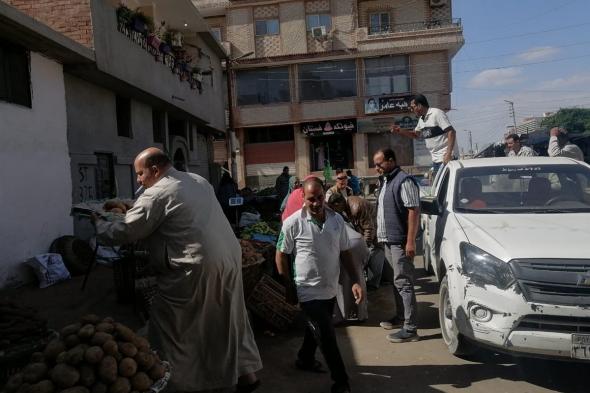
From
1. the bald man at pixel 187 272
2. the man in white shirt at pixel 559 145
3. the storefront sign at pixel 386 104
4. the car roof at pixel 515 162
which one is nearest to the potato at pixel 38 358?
the bald man at pixel 187 272

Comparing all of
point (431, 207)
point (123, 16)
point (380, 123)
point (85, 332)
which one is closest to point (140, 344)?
point (85, 332)

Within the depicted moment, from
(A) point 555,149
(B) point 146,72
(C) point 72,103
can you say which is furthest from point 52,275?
(A) point 555,149

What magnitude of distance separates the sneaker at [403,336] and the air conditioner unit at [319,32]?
2800cm

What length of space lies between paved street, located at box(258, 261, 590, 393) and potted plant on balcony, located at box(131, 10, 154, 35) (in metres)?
8.94

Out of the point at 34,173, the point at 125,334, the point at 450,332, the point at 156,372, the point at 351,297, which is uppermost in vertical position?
the point at 34,173

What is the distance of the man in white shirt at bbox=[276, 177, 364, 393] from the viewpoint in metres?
3.82

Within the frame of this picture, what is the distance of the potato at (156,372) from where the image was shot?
2896 mm

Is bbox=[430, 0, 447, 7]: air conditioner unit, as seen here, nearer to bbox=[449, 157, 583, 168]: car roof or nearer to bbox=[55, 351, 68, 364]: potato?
bbox=[449, 157, 583, 168]: car roof

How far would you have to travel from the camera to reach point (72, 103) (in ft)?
30.9

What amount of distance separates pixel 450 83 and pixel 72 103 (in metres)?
25.4

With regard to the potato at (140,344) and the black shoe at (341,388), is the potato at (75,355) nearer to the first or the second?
the potato at (140,344)

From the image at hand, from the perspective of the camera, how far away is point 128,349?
2854 mm

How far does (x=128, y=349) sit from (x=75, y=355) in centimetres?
29

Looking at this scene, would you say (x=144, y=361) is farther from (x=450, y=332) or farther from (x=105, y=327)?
(x=450, y=332)
